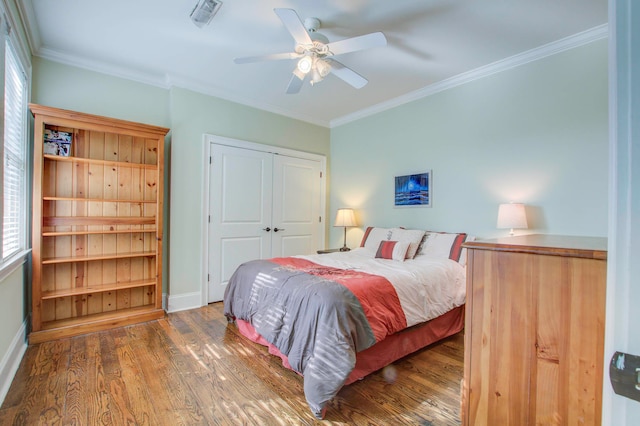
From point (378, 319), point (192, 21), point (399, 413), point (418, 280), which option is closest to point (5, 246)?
point (192, 21)

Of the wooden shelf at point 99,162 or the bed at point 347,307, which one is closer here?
the bed at point 347,307

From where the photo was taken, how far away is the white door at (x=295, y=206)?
4324 mm

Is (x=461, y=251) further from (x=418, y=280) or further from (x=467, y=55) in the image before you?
(x=467, y=55)

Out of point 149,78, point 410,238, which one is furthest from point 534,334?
point 149,78

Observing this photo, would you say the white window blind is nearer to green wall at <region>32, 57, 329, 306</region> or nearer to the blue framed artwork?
green wall at <region>32, 57, 329, 306</region>

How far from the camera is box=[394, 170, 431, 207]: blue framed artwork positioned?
141 inches

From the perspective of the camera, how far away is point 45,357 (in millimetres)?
2287

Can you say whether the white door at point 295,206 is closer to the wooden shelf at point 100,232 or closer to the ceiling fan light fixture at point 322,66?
the wooden shelf at point 100,232

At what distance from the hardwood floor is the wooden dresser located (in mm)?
925

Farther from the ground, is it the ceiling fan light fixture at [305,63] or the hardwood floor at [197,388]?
the ceiling fan light fixture at [305,63]

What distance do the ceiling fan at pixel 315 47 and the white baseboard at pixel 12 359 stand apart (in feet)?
→ 8.72

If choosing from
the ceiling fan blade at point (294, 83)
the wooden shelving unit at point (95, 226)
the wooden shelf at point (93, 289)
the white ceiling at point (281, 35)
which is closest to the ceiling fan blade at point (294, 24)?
the white ceiling at point (281, 35)

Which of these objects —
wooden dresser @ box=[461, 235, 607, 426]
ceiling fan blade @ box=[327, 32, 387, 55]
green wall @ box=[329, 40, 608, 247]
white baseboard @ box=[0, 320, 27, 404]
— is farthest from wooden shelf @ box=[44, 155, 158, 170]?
wooden dresser @ box=[461, 235, 607, 426]

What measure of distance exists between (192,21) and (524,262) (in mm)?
2785
